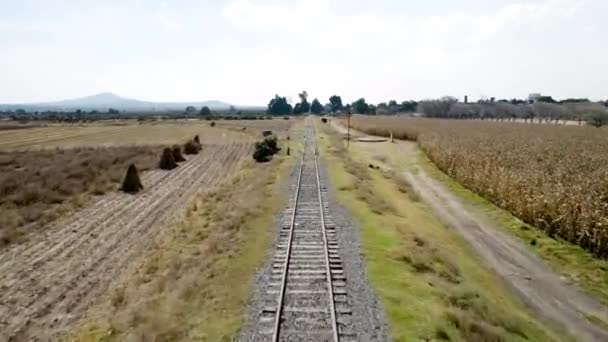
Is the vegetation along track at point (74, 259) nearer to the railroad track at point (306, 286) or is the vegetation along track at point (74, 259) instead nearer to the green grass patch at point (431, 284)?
the railroad track at point (306, 286)

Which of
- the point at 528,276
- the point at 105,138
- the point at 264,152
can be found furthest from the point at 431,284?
the point at 105,138

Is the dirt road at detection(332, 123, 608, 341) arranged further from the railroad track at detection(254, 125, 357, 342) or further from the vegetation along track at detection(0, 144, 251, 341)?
the vegetation along track at detection(0, 144, 251, 341)

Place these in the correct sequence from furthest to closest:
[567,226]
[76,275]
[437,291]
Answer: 1. [567,226]
2. [76,275]
3. [437,291]

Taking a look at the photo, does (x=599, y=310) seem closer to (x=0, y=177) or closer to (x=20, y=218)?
(x=20, y=218)

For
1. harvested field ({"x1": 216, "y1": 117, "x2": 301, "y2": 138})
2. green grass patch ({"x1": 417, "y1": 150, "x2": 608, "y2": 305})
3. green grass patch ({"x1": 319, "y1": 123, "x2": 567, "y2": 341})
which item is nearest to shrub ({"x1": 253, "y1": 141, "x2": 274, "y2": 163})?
green grass patch ({"x1": 319, "y1": 123, "x2": 567, "y2": 341})

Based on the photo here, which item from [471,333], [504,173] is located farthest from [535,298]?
[504,173]
